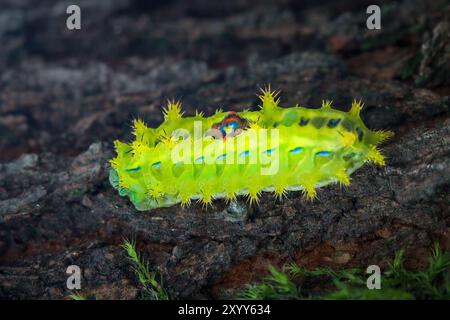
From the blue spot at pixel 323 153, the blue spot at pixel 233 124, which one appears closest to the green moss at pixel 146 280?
the blue spot at pixel 233 124

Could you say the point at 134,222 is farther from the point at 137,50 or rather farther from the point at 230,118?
the point at 137,50

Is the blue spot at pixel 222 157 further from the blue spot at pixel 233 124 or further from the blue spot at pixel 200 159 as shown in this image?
the blue spot at pixel 233 124

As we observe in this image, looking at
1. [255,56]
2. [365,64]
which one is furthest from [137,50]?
[365,64]

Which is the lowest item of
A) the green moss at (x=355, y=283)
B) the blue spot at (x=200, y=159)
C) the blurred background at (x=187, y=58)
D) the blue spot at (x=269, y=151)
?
the green moss at (x=355, y=283)

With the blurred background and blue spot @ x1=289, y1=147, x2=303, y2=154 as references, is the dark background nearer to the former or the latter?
the blurred background

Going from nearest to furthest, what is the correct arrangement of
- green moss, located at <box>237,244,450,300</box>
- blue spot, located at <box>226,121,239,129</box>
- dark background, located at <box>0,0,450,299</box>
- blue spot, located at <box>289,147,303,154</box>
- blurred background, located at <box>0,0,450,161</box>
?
1. green moss, located at <box>237,244,450,300</box>
2. blue spot, located at <box>289,147,303,154</box>
3. blue spot, located at <box>226,121,239,129</box>
4. dark background, located at <box>0,0,450,299</box>
5. blurred background, located at <box>0,0,450,161</box>

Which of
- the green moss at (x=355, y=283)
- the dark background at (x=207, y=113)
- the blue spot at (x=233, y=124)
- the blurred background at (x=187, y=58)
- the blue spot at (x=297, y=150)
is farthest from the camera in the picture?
the blurred background at (x=187, y=58)

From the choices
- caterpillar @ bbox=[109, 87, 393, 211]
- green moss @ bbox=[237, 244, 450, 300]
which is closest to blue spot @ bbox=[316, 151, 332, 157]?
caterpillar @ bbox=[109, 87, 393, 211]

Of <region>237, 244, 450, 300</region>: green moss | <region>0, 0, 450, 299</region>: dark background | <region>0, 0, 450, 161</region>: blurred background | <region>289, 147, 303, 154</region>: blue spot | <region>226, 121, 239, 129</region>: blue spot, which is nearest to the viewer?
<region>237, 244, 450, 300</region>: green moss
